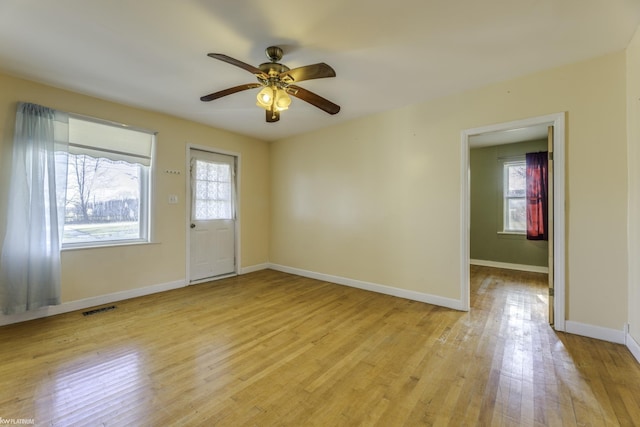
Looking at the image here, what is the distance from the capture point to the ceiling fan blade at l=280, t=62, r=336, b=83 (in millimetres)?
2002

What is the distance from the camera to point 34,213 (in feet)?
9.27

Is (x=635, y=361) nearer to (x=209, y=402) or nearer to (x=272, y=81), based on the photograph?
(x=209, y=402)

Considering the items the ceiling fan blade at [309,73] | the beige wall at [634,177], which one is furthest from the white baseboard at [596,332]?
the ceiling fan blade at [309,73]

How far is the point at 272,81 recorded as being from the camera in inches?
89.0

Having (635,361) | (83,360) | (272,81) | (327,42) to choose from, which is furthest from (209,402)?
(635,361)

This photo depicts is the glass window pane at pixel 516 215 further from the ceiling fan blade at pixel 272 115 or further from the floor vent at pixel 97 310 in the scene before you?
the floor vent at pixel 97 310

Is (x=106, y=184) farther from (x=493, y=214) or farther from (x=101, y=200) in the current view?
(x=493, y=214)

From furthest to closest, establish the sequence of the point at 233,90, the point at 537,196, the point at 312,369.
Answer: the point at 537,196 < the point at 233,90 < the point at 312,369

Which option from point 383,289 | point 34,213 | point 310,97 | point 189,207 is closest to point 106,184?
point 34,213

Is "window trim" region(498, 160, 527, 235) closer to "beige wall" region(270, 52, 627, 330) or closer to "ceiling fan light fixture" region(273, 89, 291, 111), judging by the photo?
"beige wall" region(270, 52, 627, 330)

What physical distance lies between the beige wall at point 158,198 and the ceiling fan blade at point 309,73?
8.58ft

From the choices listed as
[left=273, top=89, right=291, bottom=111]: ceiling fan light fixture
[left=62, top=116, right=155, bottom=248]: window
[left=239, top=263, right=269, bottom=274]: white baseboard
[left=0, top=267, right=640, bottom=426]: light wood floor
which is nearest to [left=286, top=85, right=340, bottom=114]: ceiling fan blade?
[left=273, top=89, right=291, bottom=111]: ceiling fan light fixture

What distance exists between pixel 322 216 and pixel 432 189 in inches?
74.4

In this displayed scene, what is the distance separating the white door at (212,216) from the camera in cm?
435
